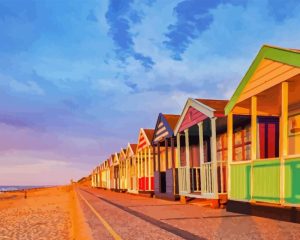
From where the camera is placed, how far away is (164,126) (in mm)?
20016

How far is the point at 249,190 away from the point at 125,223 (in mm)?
3539

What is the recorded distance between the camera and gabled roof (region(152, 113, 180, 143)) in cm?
1909

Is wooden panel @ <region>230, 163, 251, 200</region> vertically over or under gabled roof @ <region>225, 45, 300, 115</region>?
under

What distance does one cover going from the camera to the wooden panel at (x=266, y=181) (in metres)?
8.98

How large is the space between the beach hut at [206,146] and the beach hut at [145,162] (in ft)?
13.8

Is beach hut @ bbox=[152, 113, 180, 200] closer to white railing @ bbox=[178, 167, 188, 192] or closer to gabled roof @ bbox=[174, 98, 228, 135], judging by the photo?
white railing @ bbox=[178, 167, 188, 192]

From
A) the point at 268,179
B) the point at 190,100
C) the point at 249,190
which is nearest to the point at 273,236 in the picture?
the point at 268,179

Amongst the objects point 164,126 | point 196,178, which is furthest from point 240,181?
point 164,126

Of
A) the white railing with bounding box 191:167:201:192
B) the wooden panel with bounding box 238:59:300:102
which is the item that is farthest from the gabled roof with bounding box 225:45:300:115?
the white railing with bounding box 191:167:201:192

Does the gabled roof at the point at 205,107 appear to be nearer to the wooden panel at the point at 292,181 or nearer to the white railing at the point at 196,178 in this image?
the white railing at the point at 196,178

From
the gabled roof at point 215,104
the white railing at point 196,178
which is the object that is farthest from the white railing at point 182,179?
the gabled roof at point 215,104

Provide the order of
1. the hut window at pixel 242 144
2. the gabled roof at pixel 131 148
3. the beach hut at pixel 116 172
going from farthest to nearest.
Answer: the beach hut at pixel 116 172, the gabled roof at pixel 131 148, the hut window at pixel 242 144

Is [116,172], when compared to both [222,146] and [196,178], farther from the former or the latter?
[222,146]

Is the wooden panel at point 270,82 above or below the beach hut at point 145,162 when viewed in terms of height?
above
